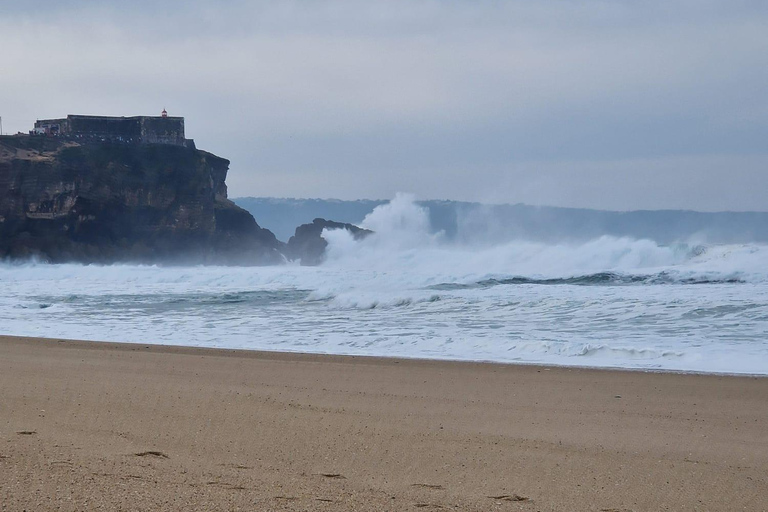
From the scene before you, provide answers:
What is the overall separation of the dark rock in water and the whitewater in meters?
20.5

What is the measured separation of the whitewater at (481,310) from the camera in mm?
9359

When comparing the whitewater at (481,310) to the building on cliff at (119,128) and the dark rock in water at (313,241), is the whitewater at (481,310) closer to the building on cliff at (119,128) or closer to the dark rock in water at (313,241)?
the dark rock in water at (313,241)

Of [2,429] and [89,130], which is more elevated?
[89,130]

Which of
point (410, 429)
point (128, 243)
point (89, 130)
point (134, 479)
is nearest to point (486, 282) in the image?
point (410, 429)

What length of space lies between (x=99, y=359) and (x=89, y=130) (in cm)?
4068

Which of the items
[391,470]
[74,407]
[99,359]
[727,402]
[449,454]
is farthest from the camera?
[99,359]

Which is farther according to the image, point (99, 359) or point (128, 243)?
point (128, 243)

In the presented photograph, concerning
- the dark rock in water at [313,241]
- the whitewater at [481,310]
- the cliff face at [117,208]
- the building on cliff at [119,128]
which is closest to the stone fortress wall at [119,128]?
the building on cliff at [119,128]

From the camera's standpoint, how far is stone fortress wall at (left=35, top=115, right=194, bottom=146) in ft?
150

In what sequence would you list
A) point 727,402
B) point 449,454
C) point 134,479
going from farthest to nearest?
point 727,402, point 449,454, point 134,479

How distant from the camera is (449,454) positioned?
14.5ft

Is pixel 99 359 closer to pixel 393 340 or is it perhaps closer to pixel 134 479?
pixel 393 340

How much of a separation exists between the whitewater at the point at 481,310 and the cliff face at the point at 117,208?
718 inches

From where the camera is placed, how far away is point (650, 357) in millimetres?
8648
